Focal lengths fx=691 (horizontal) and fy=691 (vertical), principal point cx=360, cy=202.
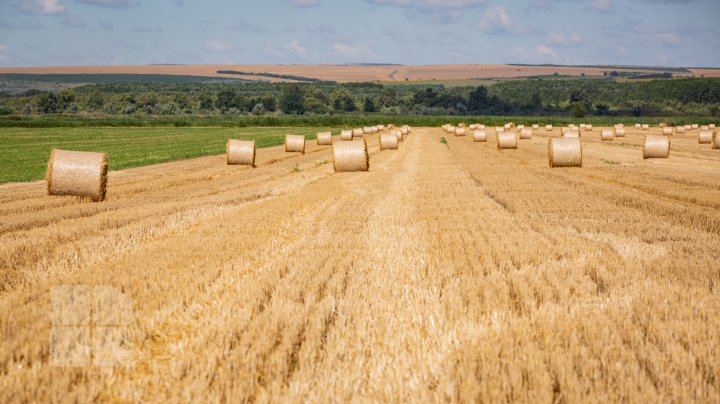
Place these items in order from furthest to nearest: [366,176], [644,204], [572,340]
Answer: [366,176] < [644,204] < [572,340]

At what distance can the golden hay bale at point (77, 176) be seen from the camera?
46.1 ft

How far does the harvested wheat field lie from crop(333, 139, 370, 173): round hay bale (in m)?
8.30

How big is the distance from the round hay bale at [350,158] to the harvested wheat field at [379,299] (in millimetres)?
8298

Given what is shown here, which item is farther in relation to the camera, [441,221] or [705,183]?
[705,183]

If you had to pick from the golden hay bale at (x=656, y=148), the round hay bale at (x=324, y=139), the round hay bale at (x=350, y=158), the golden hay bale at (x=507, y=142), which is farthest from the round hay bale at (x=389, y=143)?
the round hay bale at (x=350, y=158)

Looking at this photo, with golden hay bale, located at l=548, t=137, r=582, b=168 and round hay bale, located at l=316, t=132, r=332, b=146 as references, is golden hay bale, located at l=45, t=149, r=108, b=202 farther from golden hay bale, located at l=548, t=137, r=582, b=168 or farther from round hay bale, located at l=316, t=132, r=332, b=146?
round hay bale, located at l=316, t=132, r=332, b=146

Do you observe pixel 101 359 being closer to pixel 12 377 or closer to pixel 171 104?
pixel 12 377

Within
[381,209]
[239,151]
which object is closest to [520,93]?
[239,151]

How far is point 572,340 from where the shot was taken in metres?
4.77

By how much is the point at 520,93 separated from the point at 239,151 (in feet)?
510

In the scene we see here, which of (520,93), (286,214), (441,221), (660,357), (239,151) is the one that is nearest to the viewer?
(660,357)

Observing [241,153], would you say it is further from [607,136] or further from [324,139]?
[607,136]

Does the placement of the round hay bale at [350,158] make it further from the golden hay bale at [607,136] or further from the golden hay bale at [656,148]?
the golden hay bale at [607,136]

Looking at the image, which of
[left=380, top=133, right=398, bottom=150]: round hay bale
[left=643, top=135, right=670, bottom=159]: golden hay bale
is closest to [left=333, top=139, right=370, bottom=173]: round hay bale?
[left=643, top=135, right=670, bottom=159]: golden hay bale
